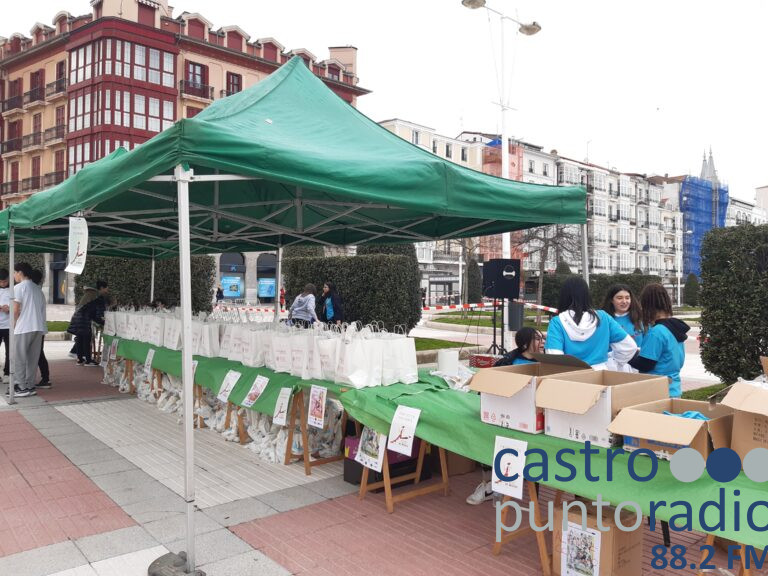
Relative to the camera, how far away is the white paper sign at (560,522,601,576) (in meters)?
2.95

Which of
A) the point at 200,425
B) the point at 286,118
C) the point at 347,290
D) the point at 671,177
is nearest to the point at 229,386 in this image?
the point at 200,425

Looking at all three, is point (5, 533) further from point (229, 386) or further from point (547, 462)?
point (547, 462)

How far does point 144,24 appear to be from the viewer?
36281mm

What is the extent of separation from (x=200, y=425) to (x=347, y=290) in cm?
996

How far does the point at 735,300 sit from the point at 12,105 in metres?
50.8

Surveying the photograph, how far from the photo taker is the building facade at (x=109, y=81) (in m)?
35.8

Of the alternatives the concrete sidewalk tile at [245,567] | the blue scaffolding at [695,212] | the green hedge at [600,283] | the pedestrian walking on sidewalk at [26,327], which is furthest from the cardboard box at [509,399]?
the blue scaffolding at [695,212]

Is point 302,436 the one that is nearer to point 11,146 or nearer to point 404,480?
point 404,480

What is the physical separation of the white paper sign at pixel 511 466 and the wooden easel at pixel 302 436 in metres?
2.23

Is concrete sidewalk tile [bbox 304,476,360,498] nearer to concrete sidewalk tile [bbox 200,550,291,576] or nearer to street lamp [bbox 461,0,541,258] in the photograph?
concrete sidewalk tile [bbox 200,550,291,576]

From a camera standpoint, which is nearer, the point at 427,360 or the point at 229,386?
the point at 229,386

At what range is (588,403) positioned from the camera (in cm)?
278

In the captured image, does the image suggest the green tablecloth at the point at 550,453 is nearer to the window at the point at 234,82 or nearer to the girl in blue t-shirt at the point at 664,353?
the girl in blue t-shirt at the point at 664,353

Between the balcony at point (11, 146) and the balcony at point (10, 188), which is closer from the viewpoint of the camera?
the balcony at point (10, 188)
